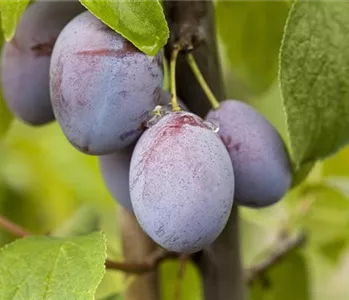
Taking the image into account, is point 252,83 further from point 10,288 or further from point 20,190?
point 20,190

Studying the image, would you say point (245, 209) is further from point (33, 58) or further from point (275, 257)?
point (33, 58)

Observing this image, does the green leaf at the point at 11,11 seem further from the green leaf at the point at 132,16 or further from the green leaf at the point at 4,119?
the green leaf at the point at 4,119

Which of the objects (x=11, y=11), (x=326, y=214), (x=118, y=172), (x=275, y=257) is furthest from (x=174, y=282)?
(x=11, y=11)

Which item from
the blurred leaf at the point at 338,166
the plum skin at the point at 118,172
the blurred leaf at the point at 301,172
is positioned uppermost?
the plum skin at the point at 118,172

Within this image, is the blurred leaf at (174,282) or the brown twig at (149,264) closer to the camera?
the brown twig at (149,264)

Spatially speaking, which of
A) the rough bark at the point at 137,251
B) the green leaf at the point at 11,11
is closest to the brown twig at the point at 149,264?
the rough bark at the point at 137,251

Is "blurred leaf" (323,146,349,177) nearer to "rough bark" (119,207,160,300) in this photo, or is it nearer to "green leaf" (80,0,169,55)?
"rough bark" (119,207,160,300)

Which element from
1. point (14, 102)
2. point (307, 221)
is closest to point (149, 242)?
point (14, 102)

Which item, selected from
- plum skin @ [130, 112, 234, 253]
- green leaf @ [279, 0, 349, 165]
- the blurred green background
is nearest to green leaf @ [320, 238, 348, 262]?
the blurred green background
